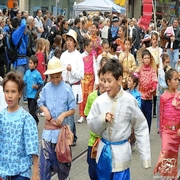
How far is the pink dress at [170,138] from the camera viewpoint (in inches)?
246

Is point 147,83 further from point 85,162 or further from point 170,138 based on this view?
point 170,138

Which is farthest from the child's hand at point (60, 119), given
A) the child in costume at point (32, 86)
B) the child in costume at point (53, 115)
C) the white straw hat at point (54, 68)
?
the child in costume at point (32, 86)

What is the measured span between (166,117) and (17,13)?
1050cm

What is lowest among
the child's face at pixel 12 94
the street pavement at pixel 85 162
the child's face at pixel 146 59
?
the street pavement at pixel 85 162

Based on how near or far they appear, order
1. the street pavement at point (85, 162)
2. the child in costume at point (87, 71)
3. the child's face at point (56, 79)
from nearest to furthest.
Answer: the child's face at point (56, 79) → the street pavement at point (85, 162) → the child in costume at point (87, 71)

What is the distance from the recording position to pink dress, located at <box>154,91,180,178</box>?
6242mm

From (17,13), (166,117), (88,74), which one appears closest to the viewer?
(166,117)

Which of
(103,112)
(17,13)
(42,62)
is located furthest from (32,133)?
(17,13)

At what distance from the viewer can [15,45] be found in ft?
37.9

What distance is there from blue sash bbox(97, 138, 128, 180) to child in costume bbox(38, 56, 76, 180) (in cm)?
100

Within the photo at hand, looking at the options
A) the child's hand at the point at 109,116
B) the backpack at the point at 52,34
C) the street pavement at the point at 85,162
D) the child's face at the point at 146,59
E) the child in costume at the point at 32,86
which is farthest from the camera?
the backpack at the point at 52,34

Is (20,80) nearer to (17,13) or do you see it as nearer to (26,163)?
(26,163)

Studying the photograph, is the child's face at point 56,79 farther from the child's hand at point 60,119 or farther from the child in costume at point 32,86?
the child in costume at point 32,86

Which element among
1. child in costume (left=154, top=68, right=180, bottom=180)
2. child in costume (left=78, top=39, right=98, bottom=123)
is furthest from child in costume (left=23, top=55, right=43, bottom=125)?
child in costume (left=154, top=68, right=180, bottom=180)
